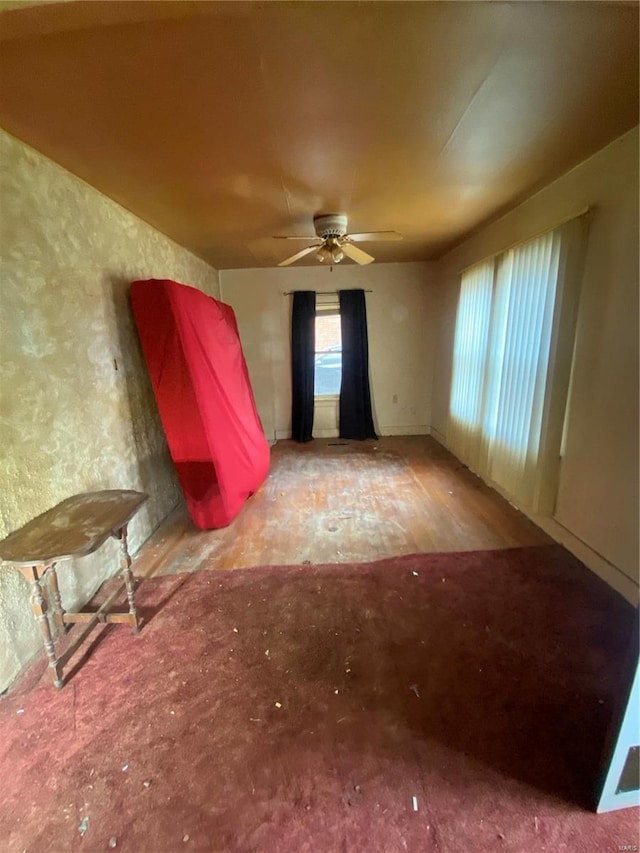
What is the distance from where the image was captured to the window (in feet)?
16.6

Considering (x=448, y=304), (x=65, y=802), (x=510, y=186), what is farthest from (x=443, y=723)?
(x=448, y=304)

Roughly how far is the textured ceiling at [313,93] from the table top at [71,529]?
165 cm

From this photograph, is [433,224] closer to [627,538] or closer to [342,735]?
[627,538]

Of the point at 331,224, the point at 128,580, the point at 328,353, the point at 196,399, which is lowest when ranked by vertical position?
the point at 128,580

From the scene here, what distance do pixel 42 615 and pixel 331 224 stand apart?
9.39 feet

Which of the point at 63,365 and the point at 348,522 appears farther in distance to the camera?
the point at 348,522

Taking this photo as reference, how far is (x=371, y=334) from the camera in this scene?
16.6 feet

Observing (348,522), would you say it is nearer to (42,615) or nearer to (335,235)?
(42,615)

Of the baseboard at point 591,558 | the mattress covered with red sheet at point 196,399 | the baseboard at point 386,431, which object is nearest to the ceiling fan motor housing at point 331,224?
A: the mattress covered with red sheet at point 196,399

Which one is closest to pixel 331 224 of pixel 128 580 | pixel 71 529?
pixel 71 529

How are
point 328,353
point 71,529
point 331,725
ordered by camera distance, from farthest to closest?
point 328,353
point 71,529
point 331,725

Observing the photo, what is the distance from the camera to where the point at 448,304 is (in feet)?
14.9

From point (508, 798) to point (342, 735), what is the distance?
0.54 m

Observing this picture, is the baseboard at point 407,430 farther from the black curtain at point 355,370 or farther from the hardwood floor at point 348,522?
the hardwood floor at point 348,522
